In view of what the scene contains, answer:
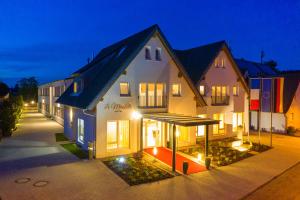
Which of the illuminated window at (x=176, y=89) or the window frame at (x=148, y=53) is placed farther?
the illuminated window at (x=176, y=89)

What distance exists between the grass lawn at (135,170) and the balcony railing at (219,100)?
35.6ft

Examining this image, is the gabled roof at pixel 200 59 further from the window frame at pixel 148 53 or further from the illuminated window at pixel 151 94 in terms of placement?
the window frame at pixel 148 53

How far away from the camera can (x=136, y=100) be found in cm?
1839

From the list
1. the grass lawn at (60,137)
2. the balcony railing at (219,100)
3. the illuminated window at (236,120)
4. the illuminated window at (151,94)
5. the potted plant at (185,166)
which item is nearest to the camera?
the potted plant at (185,166)

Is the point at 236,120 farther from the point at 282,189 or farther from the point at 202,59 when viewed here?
the point at 282,189

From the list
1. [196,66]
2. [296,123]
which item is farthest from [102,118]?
[296,123]

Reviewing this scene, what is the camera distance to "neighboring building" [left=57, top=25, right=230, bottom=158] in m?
17.0

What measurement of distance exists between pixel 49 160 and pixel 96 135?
3.55 m

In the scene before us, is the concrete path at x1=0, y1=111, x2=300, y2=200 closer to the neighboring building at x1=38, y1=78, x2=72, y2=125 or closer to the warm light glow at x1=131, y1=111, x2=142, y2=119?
the warm light glow at x1=131, y1=111, x2=142, y2=119

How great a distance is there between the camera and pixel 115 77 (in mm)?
16859

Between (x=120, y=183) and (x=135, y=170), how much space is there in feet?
6.77

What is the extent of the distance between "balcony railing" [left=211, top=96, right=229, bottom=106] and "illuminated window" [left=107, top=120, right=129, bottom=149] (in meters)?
10.5

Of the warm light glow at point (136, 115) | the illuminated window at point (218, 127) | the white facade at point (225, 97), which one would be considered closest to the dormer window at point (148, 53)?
the warm light glow at point (136, 115)

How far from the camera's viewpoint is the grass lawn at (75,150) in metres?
17.9
